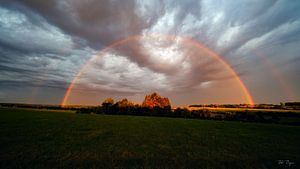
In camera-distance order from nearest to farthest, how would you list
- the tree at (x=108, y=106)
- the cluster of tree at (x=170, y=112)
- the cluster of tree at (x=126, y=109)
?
the cluster of tree at (x=170, y=112), the cluster of tree at (x=126, y=109), the tree at (x=108, y=106)

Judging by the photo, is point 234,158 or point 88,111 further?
point 88,111

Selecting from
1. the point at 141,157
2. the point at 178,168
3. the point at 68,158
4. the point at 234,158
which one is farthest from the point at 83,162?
the point at 234,158

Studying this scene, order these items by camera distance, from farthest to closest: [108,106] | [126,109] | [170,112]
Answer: [108,106] → [126,109] → [170,112]

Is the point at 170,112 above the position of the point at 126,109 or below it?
below

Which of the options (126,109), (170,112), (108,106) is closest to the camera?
(170,112)

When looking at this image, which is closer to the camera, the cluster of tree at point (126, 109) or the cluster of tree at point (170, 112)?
the cluster of tree at point (170, 112)

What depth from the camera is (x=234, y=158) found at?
1025 cm

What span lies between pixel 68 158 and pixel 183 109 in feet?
249

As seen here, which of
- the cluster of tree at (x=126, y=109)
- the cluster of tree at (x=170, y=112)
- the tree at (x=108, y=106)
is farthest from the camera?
the tree at (x=108, y=106)

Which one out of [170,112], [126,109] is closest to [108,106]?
[126,109]

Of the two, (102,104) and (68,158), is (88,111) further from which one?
(68,158)

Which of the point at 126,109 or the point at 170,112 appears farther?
the point at 126,109

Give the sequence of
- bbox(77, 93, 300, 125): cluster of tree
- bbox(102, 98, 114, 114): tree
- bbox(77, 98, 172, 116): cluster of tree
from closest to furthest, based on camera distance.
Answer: bbox(77, 93, 300, 125): cluster of tree, bbox(77, 98, 172, 116): cluster of tree, bbox(102, 98, 114, 114): tree

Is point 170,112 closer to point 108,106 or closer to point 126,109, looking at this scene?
point 126,109
